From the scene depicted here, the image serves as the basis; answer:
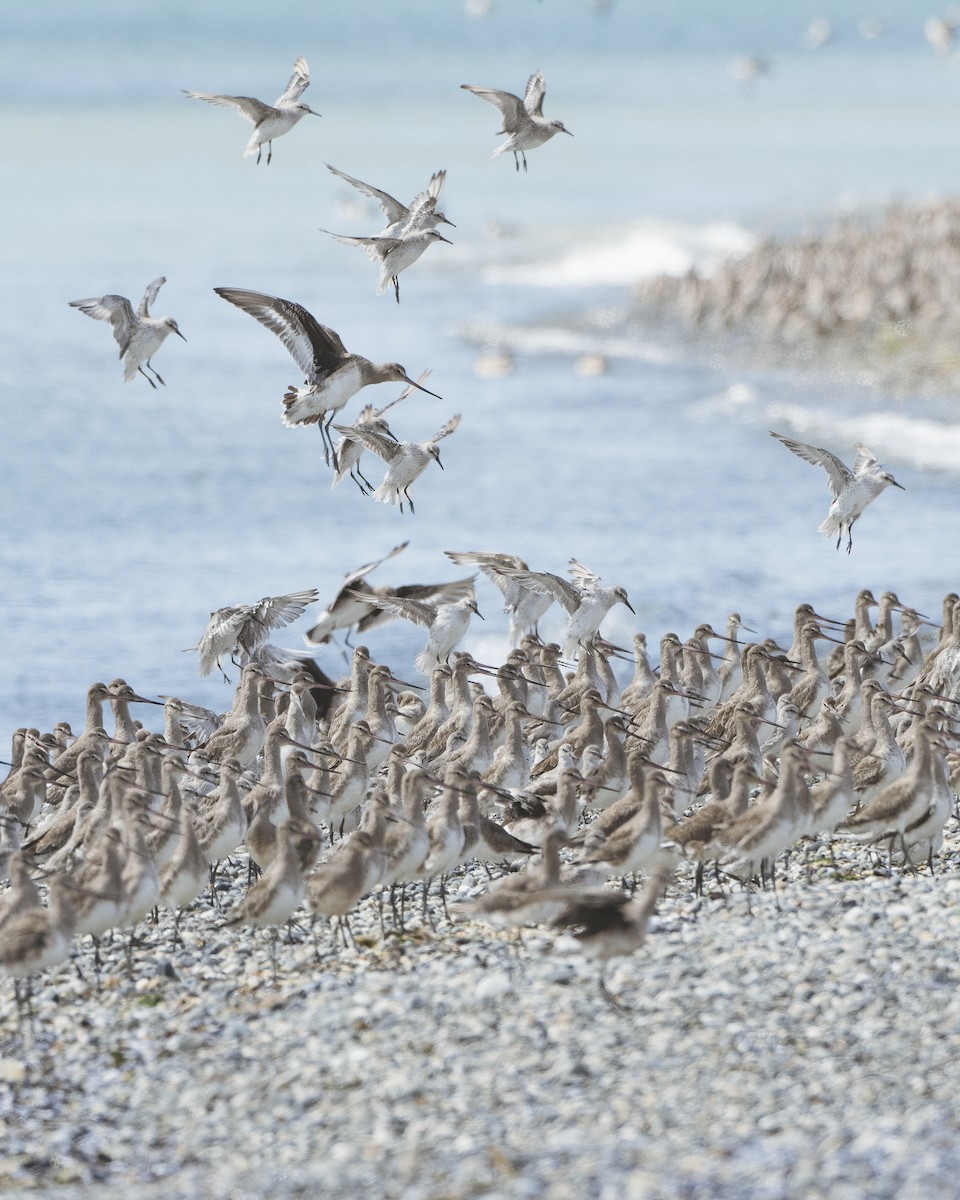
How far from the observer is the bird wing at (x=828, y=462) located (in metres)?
12.7

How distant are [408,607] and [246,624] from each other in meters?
1.21

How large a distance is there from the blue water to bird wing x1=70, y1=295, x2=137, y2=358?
3880 millimetres

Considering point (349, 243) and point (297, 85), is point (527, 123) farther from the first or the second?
point (349, 243)

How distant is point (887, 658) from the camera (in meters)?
13.4

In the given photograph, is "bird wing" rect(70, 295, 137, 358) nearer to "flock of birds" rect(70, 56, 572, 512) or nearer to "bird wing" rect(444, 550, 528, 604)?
"flock of birds" rect(70, 56, 572, 512)

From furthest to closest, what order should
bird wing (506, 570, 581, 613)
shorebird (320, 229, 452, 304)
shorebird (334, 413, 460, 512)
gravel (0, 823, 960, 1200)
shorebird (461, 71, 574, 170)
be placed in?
bird wing (506, 570, 581, 613) → shorebird (334, 413, 460, 512) → shorebird (461, 71, 574, 170) → shorebird (320, 229, 452, 304) → gravel (0, 823, 960, 1200)

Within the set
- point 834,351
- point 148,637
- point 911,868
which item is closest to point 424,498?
point 148,637

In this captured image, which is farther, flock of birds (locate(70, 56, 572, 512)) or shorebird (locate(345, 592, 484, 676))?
shorebird (locate(345, 592, 484, 676))

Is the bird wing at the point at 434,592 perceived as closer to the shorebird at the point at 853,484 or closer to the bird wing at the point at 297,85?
the shorebird at the point at 853,484

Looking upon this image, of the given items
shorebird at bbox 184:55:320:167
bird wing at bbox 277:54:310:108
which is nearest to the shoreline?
bird wing at bbox 277:54:310:108

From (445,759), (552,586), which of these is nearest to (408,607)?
(552,586)

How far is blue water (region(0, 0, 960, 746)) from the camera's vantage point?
18344 mm

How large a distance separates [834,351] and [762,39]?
64.6 m

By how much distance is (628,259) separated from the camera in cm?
3597
